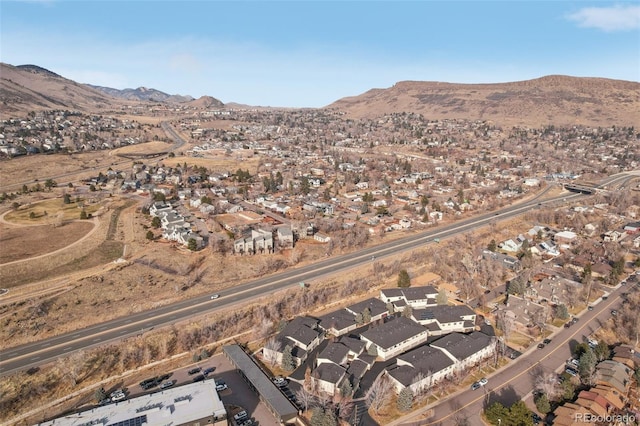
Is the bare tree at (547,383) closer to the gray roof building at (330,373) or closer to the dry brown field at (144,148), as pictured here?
the gray roof building at (330,373)

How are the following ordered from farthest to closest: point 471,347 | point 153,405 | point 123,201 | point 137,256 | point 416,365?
point 123,201 < point 137,256 < point 471,347 < point 416,365 < point 153,405

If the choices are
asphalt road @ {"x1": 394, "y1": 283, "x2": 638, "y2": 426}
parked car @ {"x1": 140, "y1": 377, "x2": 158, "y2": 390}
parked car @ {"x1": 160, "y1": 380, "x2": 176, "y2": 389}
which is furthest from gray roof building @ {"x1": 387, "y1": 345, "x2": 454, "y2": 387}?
parked car @ {"x1": 140, "y1": 377, "x2": 158, "y2": 390}

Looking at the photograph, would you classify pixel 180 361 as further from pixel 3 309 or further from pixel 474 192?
pixel 474 192

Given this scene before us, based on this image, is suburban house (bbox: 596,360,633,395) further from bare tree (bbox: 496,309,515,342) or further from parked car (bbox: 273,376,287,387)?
parked car (bbox: 273,376,287,387)

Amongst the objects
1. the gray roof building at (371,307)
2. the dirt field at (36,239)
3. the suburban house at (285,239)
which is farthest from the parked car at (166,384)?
the dirt field at (36,239)

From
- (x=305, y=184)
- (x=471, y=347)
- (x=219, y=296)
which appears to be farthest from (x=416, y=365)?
(x=305, y=184)

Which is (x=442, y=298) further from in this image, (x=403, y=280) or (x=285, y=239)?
(x=285, y=239)
